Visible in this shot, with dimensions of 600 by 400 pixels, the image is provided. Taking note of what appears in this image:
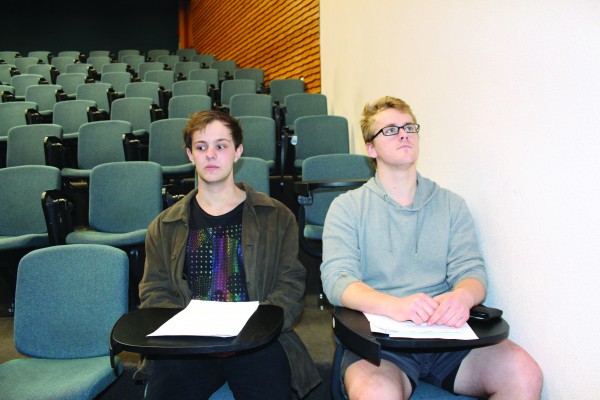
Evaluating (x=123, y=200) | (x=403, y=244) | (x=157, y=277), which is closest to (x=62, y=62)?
(x=123, y=200)

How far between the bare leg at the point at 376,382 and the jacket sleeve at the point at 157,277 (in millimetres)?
557

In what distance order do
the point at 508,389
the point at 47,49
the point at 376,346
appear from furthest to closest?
the point at 47,49 → the point at 508,389 → the point at 376,346

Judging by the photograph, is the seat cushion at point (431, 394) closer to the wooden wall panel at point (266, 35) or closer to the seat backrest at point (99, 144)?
the seat backrest at point (99, 144)

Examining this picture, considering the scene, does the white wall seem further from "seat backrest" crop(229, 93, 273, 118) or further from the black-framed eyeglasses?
"seat backrest" crop(229, 93, 273, 118)

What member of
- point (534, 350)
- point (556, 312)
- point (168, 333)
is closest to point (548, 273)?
point (556, 312)

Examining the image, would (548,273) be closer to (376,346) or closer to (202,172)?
(376,346)

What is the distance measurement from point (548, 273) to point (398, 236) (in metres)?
0.40

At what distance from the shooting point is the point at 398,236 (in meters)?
1.43

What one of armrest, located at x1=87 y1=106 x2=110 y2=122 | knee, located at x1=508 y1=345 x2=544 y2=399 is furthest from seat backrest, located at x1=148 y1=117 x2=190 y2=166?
knee, located at x1=508 y1=345 x2=544 y2=399

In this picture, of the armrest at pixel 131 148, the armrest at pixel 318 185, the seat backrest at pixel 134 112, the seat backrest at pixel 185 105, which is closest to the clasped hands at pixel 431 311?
the armrest at pixel 318 185

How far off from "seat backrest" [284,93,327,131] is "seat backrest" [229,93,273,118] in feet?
0.54

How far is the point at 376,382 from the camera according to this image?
3.67 ft

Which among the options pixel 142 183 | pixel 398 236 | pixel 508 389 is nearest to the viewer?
pixel 508 389

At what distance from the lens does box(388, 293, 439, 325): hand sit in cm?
113
